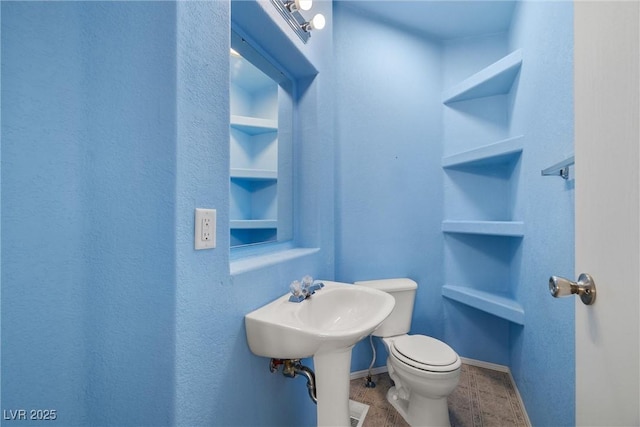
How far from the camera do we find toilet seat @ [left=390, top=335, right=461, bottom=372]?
50.7 inches

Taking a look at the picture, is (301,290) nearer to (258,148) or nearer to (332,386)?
(332,386)

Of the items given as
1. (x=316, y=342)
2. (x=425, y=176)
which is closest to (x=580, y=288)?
(x=316, y=342)

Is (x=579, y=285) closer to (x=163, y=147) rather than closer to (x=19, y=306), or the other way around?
(x=163, y=147)

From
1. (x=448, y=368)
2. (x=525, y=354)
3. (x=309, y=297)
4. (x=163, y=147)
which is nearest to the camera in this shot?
(x=163, y=147)

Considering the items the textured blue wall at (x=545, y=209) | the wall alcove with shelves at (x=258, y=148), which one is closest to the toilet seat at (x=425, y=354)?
the textured blue wall at (x=545, y=209)

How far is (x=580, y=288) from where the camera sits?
55 cm

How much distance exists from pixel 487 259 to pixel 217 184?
1.97 metres

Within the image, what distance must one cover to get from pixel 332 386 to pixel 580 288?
78cm

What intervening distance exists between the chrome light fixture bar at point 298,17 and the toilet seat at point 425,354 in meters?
1.71

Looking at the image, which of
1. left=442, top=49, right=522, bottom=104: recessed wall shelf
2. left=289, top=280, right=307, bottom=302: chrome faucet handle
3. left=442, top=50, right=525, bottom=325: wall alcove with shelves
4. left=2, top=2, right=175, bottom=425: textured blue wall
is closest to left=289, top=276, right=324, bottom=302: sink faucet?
left=289, top=280, right=307, bottom=302: chrome faucet handle

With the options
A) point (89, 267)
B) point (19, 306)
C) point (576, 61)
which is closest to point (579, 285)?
point (576, 61)

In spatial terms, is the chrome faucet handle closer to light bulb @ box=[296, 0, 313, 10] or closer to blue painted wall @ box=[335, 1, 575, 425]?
blue painted wall @ box=[335, 1, 575, 425]

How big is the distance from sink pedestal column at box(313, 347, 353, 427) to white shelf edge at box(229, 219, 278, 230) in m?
0.63

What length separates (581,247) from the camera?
1.95 ft
